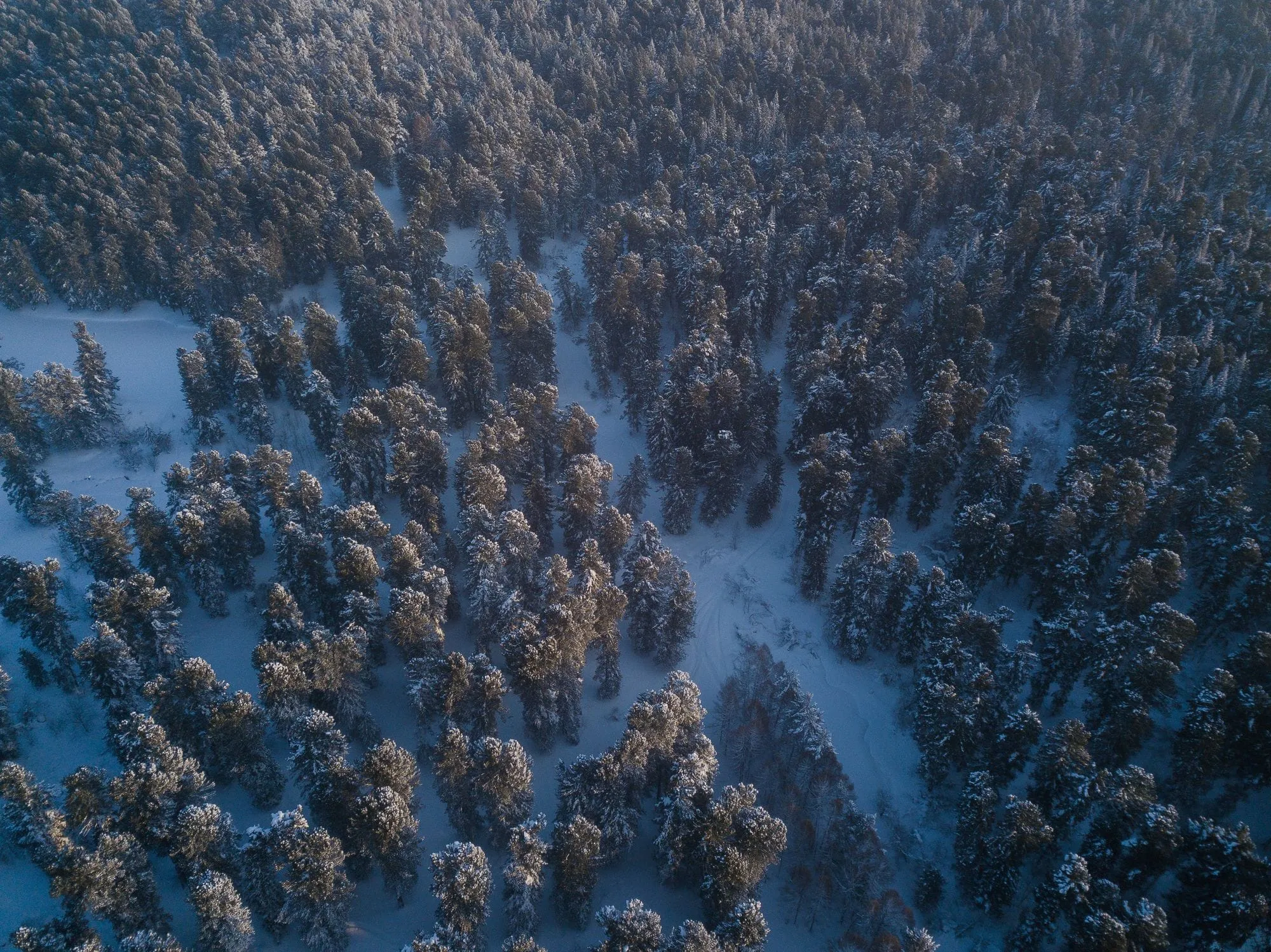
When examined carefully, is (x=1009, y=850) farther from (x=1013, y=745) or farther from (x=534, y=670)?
(x=534, y=670)

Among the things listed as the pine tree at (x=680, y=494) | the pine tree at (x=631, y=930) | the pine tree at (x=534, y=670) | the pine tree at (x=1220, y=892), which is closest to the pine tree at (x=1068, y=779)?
the pine tree at (x=1220, y=892)

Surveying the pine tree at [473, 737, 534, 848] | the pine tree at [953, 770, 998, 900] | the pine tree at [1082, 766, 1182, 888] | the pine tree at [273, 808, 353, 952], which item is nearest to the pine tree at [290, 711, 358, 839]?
the pine tree at [273, 808, 353, 952]

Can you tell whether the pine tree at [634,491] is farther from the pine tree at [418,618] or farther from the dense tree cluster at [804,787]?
the pine tree at [418,618]

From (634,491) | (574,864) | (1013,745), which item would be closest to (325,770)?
(574,864)

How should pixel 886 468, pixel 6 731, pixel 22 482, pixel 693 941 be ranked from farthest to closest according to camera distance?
1. pixel 22 482
2. pixel 886 468
3. pixel 6 731
4. pixel 693 941

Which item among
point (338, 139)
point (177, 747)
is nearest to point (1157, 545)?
point (177, 747)

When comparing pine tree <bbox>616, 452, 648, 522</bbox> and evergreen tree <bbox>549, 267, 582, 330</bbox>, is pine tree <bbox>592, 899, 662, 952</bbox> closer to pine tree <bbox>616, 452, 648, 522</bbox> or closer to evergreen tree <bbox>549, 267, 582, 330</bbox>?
pine tree <bbox>616, 452, 648, 522</bbox>
